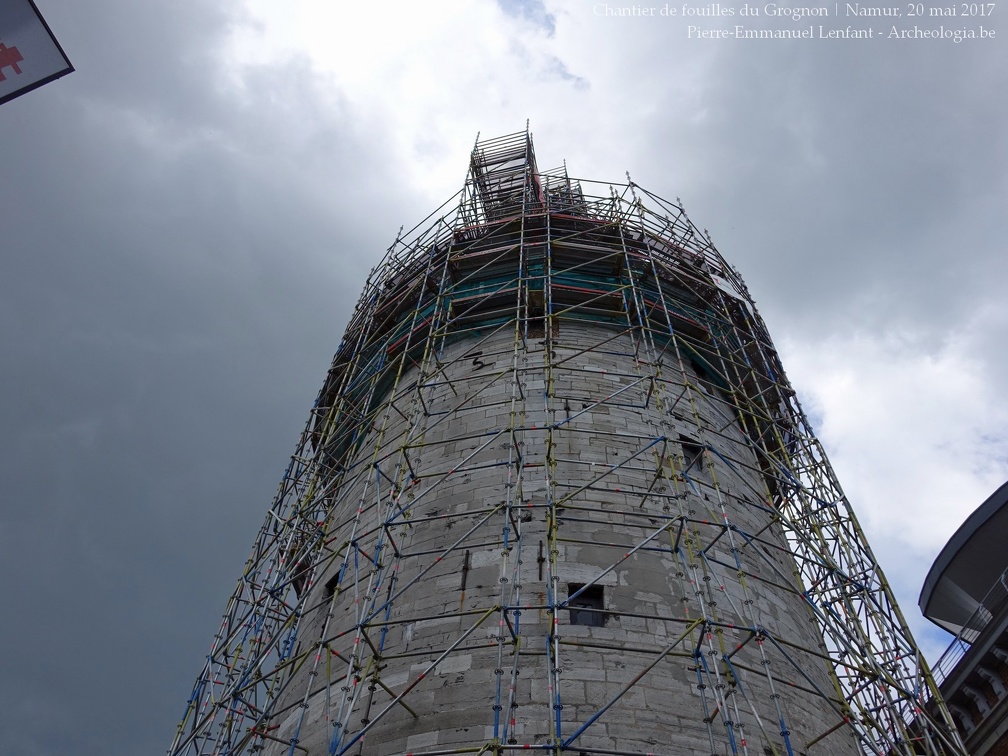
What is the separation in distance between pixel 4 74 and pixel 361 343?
11.2 meters

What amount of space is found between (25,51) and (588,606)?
29.0 ft

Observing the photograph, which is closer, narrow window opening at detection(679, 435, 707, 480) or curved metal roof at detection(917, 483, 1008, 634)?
narrow window opening at detection(679, 435, 707, 480)

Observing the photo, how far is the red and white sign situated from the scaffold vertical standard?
258 inches

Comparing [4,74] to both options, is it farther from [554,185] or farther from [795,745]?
[554,185]

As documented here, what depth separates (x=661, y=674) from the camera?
9.48m

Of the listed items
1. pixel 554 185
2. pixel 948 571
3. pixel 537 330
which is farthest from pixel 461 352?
pixel 948 571

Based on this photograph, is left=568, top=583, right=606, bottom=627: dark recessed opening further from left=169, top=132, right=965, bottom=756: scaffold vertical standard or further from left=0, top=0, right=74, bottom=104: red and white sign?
left=0, top=0, right=74, bottom=104: red and white sign

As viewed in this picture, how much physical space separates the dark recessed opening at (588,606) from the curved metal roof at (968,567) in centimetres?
1443

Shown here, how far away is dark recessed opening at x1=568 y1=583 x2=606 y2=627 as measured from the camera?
10.1 m

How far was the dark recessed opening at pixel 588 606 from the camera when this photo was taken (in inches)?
399

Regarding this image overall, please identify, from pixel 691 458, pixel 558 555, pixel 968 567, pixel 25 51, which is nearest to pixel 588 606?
pixel 558 555

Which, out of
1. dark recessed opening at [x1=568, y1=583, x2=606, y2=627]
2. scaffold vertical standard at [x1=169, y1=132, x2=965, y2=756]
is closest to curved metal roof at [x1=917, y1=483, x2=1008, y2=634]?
scaffold vertical standard at [x1=169, y1=132, x2=965, y2=756]

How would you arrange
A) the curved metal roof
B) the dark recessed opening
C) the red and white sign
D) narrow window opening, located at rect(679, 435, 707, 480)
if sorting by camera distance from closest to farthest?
1. the red and white sign
2. the dark recessed opening
3. narrow window opening, located at rect(679, 435, 707, 480)
4. the curved metal roof

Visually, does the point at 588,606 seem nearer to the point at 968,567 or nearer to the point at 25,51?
the point at 25,51
